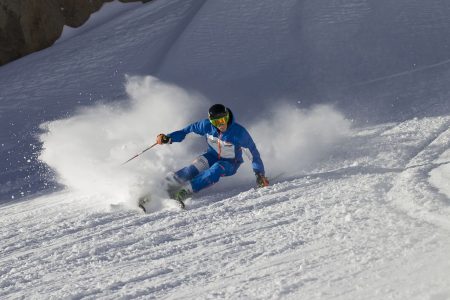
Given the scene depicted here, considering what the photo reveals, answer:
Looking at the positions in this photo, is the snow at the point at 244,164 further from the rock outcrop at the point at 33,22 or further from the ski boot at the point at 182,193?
the rock outcrop at the point at 33,22

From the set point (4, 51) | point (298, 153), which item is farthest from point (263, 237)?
point (4, 51)

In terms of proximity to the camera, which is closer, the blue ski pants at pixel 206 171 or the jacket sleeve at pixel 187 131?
the blue ski pants at pixel 206 171

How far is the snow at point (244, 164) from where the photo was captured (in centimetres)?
461

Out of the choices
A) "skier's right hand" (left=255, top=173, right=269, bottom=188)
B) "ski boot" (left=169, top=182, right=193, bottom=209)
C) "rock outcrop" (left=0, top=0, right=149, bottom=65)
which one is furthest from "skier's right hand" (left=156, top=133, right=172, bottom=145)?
"rock outcrop" (left=0, top=0, right=149, bottom=65)

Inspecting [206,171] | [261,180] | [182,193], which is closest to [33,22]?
[206,171]

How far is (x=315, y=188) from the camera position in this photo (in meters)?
6.51

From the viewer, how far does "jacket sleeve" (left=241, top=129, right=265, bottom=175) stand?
6.92 meters

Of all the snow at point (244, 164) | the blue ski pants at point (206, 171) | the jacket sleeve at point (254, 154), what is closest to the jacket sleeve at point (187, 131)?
the blue ski pants at point (206, 171)

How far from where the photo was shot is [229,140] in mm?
7266

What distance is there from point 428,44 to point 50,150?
26.9 ft

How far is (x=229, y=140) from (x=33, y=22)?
8.13 meters

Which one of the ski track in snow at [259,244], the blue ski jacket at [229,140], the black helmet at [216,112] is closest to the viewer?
the ski track in snow at [259,244]

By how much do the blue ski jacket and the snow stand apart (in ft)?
1.13

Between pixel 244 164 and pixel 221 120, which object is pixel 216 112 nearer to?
pixel 221 120
